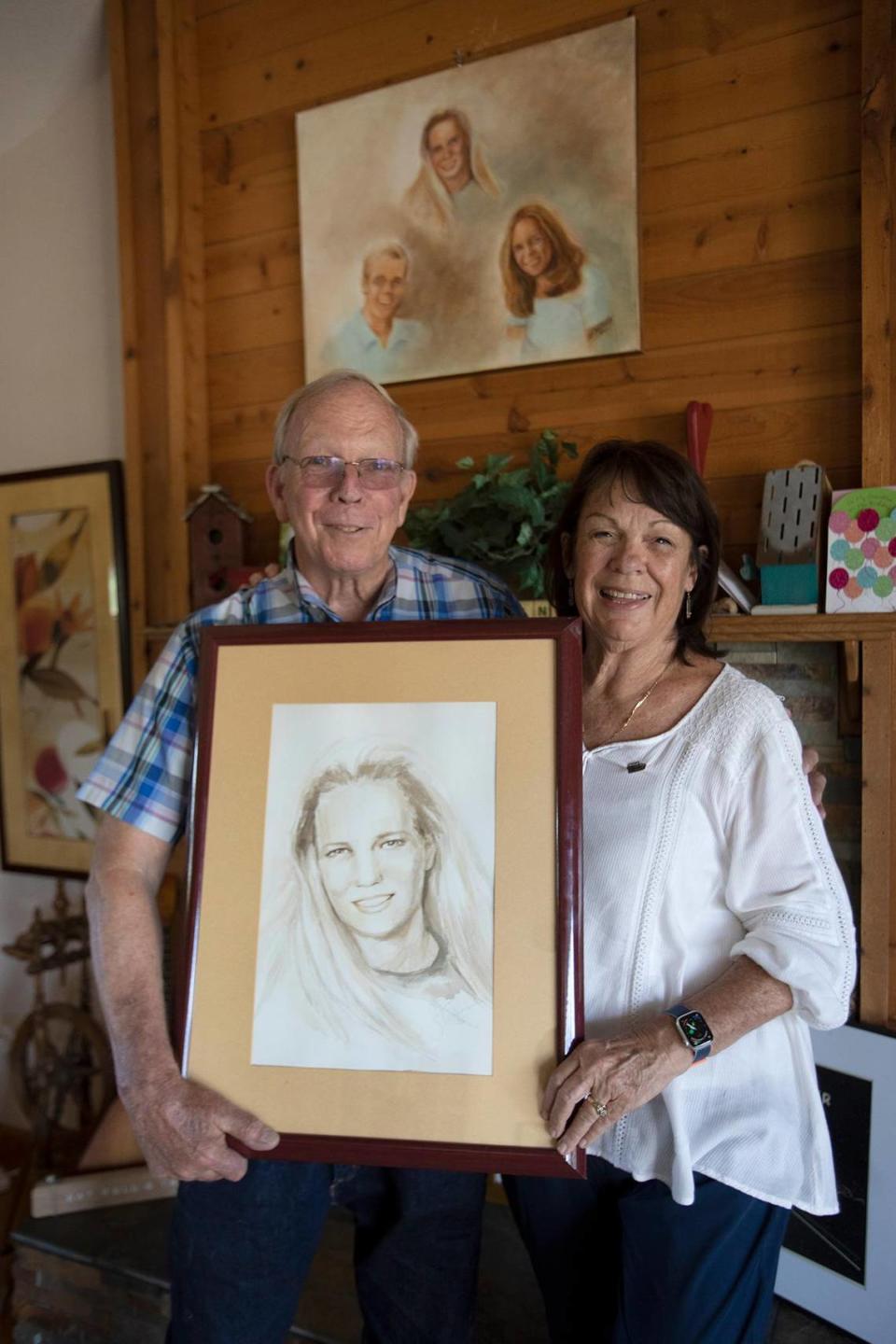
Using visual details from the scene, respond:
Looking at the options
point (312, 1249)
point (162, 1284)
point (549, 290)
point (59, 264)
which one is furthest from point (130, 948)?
point (59, 264)

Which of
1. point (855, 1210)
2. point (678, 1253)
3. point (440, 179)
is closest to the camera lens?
point (678, 1253)

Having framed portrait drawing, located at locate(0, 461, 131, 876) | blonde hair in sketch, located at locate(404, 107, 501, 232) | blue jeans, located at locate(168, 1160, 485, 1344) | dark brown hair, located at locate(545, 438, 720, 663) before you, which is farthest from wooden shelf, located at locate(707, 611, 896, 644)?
framed portrait drawing, located at locate(0, 461, 131, 876)

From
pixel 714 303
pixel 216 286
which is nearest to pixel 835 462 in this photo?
pixel 714 303

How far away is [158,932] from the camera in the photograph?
4.09ft

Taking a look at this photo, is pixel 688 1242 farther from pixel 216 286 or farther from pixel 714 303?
pixel 216 286

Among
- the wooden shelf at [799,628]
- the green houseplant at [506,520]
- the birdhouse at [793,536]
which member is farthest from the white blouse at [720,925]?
the green houseplant at [506,520]

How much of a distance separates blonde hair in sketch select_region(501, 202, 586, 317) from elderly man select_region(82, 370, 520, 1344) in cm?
111

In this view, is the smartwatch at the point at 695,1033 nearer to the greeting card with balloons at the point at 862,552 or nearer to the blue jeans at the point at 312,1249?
the blue jeans at the point at 312,1249

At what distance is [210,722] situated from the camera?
119cm

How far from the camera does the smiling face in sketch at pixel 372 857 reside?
1.09 m

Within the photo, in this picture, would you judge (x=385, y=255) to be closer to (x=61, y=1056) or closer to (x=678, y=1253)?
(x=678, y=1253)

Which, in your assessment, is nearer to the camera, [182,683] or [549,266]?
[182,683]

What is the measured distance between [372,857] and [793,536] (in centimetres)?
119

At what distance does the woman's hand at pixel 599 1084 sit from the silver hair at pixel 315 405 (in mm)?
794
